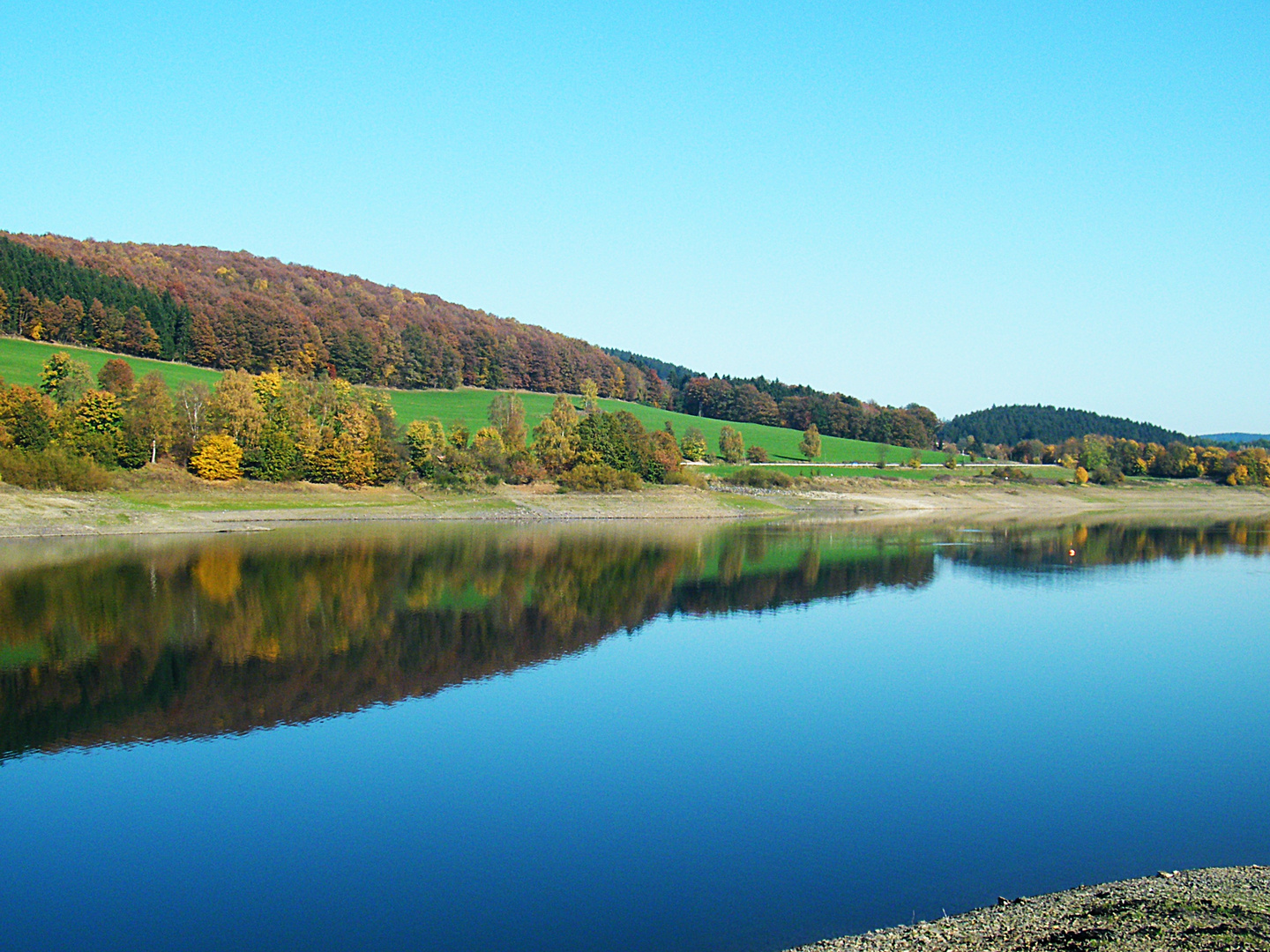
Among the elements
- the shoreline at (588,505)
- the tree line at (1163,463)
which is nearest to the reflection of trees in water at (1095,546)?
the shoreline at (588,505)

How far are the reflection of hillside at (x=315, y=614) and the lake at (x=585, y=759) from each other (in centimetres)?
17

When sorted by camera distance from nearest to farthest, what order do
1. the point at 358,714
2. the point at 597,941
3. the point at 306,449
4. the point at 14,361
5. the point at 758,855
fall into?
the point at 597,941 < the point at 758,855 < the point at 358,714 < the point at 306,449 < the point at 14,361

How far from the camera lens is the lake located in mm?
11023

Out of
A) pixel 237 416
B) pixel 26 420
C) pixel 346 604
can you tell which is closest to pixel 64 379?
pixel 26 420

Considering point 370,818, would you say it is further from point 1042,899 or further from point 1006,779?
point 1006,779

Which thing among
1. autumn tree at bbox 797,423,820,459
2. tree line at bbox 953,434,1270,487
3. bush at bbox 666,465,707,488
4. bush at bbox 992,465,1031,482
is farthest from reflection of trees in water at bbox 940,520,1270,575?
tree line at bbox 953,434,1270,487

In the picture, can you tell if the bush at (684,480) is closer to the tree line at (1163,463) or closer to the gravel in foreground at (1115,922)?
the tree line at (1163,463)

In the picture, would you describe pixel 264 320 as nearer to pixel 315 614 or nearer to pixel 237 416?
pixel 237 416

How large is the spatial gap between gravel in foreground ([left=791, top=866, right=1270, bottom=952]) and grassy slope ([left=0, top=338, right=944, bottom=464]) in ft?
242

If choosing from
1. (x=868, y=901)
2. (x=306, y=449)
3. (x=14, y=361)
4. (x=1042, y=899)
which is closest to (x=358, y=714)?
(x=868, y=901)

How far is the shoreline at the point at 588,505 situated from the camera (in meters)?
53.2

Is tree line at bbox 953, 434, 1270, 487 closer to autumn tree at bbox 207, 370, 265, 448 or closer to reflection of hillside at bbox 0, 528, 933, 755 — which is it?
reflection of hillside at bbox 0, 528, 933, 755

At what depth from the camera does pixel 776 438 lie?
429 ft

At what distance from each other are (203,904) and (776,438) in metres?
123
